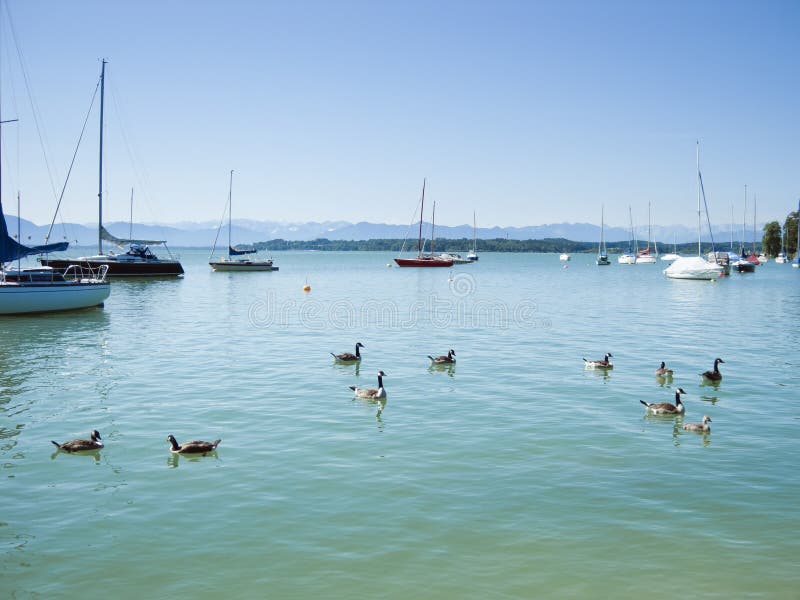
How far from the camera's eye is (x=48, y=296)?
41062 millimetres

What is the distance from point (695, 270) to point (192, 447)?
85776 millimetres

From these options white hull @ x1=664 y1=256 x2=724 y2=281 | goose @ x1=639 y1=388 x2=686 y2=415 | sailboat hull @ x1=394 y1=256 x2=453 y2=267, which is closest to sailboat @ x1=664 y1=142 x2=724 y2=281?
white hull @ x1=664 y1=256 x2=724 y2=281

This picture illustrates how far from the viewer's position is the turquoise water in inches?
385

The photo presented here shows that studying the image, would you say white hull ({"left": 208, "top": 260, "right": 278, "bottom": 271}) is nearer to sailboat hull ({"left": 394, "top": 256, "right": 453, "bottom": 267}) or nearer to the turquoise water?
sailboat hull ({"left": 394, "top": 256, "right": 453, "bottom": 267})

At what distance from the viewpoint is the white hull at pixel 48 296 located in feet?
128

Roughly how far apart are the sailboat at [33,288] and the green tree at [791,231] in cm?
16249

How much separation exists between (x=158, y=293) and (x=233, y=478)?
5556 cm

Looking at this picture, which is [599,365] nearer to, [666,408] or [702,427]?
[666,408]

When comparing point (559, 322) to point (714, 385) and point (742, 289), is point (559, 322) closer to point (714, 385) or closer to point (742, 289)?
point (714, 385)

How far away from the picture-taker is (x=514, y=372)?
24.6 metres

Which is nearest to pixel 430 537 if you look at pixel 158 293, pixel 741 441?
pixel 741 441

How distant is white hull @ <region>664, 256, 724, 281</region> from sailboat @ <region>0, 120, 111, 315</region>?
73.6m

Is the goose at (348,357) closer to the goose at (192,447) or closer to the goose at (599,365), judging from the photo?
the goose at (599,365)

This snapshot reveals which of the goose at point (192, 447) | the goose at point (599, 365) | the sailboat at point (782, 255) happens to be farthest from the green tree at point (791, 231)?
the goose at point (192, 447)
